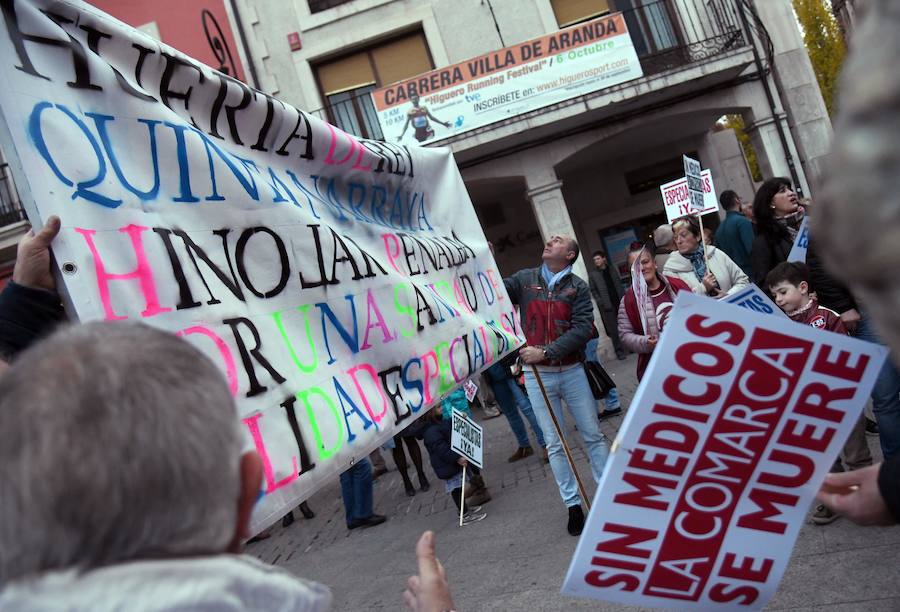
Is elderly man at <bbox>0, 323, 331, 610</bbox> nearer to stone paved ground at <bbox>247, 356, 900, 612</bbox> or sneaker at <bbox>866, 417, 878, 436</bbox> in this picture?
stone paved ground at <bbox>247, 356, 900, 612</bbox>

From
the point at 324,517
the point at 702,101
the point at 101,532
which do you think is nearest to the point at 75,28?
the point at 101,532

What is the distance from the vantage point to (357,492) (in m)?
6.67

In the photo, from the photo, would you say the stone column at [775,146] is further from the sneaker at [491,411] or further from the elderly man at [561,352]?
the elderly man at [561,352]

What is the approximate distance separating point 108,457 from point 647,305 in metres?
4.73

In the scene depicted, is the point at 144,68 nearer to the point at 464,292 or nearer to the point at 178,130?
the point at 178,130

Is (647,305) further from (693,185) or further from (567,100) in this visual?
(567,100)

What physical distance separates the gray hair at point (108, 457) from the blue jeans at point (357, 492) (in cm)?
579

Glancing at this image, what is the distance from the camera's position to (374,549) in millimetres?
5910

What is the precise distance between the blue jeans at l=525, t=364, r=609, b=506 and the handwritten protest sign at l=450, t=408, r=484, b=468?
997mm

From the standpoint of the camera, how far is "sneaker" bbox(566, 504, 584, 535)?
4688mm

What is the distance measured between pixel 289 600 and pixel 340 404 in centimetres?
118

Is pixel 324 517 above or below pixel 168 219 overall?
below

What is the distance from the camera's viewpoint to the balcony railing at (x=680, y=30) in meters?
12.6

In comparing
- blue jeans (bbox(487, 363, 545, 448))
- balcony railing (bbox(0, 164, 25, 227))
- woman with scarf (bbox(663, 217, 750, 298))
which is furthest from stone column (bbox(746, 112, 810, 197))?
balcony railing (bbox(0, 164, 25, 227))
